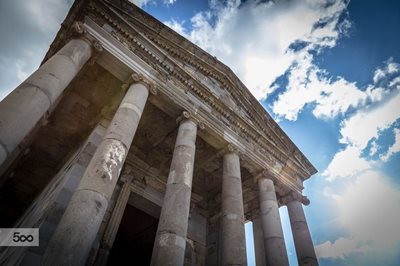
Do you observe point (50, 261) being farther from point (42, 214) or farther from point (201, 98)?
point (201, 98)

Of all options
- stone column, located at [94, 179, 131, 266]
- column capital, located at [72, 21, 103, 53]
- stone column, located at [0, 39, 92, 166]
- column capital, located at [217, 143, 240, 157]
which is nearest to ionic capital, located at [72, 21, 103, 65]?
column capital, located at [72, 21, 103, 53]

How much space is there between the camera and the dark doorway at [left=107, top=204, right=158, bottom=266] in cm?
1244

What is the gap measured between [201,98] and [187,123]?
205 cm

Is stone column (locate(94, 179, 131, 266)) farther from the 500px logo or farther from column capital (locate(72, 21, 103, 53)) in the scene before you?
column capital (locate(72, 21, 103, 53))

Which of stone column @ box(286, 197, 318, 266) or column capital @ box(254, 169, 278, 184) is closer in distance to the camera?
stone column @ box(286, 197, 318, 266)

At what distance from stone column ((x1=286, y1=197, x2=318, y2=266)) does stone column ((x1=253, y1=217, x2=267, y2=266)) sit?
216 cm

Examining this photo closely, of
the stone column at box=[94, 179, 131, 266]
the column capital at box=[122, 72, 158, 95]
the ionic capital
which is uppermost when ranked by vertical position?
the ionic capital

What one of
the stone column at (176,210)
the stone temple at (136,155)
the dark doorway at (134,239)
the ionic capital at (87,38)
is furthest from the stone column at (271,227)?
the ionic capital at (87,38)

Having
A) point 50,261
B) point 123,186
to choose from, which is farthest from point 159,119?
point 50,261

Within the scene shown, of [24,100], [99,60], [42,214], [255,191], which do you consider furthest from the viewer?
[255,191]

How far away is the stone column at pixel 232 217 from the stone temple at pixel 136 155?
0.04m

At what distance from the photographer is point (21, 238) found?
6949 millimetres

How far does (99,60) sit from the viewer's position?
898cm

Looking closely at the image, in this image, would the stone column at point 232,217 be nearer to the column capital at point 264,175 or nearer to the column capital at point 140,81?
the column capital at point 264,175
